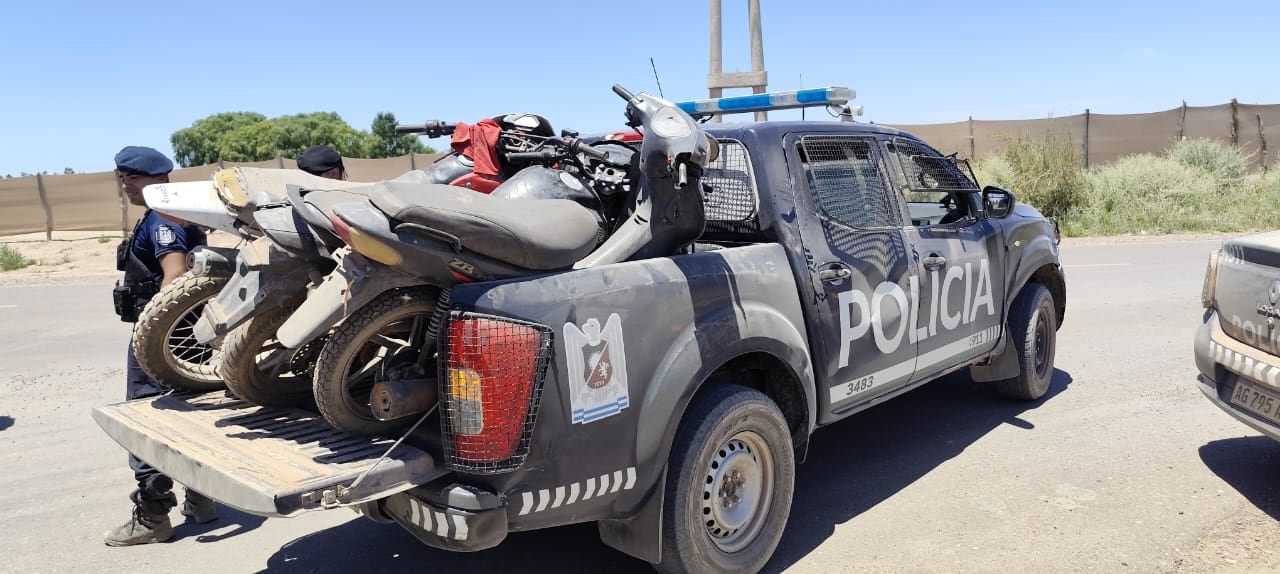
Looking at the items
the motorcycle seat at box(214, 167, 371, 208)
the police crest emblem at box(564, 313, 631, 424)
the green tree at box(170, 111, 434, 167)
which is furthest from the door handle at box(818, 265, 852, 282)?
the green tree at box(170, 111, 434, 167)

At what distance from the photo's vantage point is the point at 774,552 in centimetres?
393

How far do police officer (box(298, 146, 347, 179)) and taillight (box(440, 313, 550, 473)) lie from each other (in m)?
3.41

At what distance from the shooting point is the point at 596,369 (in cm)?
299

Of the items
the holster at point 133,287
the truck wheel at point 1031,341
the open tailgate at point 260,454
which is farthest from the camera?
the truck wheel at point 1031,341

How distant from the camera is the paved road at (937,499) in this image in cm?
389

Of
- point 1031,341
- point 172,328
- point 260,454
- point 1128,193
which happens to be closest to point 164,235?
point 172,328

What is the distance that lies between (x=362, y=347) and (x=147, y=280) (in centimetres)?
193

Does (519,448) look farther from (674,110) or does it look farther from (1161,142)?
(1161,142)

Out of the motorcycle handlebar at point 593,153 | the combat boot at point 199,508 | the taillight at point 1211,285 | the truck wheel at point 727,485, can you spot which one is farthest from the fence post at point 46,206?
the taillight at point 1211,285

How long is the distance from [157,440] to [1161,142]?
2864cm

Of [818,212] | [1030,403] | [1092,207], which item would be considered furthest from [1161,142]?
[818,212]

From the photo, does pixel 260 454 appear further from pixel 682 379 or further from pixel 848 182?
pixel 848 182

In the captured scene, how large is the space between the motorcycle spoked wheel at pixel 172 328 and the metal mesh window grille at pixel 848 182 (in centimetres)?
267

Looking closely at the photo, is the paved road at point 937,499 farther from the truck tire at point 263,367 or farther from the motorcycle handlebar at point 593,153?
the motorcycle handlebar at point 593,153
